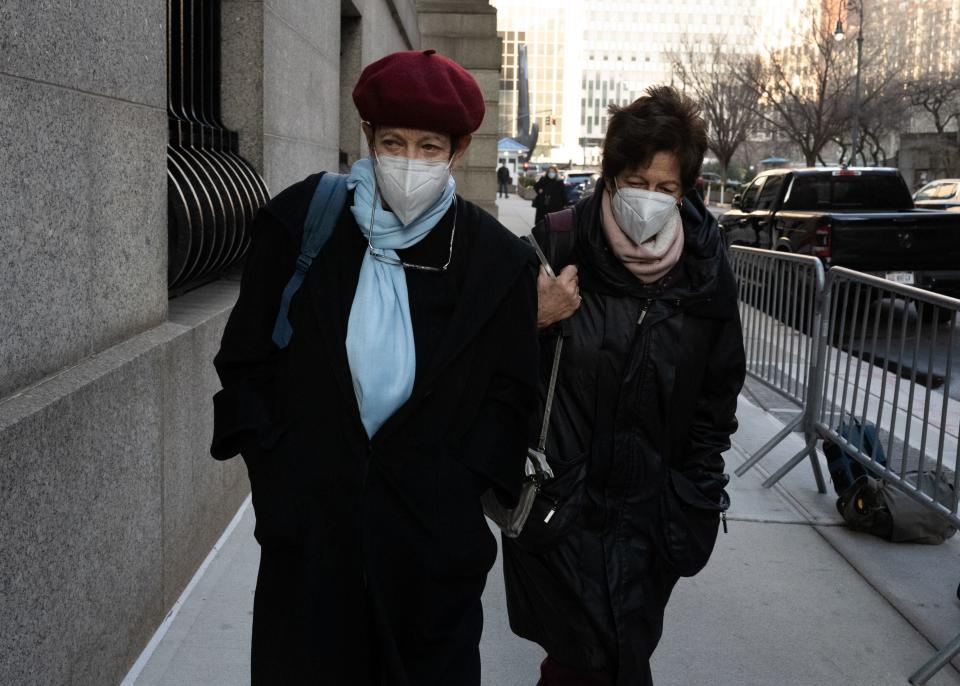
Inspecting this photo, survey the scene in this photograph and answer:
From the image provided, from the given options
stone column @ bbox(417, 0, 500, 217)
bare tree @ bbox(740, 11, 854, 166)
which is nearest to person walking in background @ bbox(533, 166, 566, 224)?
stone column @ bbox(417, 0, 500, 217)

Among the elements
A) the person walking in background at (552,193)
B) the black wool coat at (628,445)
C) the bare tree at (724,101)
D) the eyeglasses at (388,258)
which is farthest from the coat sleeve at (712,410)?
the bare tree at (724,101)

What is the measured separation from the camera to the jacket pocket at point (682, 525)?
288 centimetres

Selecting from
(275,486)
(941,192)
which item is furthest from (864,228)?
(941,192)

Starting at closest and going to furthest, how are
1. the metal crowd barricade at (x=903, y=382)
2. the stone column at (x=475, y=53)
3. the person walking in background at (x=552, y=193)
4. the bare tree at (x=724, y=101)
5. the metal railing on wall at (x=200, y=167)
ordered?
the metal crowd barricade at (x=903, y=382) < the metal railing on wall at (x=200, y=167) < the person walking in background at (x=552, y=193) < the stone column at (x=475, y=53) < the bare tree at (x=724, y=101)

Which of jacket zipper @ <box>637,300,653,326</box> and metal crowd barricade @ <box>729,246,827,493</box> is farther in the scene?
metal crowd barricade @ <box>729,246,827,493</box>

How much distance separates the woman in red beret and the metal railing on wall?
231 cm

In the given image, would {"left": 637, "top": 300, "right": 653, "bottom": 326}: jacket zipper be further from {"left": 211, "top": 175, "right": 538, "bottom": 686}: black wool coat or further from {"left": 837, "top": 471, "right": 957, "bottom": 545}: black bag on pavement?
{"left": 837, "top": 471, "right": 957, "bottom": 545}: black bag on pavement

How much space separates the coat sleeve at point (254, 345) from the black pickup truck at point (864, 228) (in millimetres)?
10812

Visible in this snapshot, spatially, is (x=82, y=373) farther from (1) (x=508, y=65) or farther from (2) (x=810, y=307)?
(1) (x=508, y=65)

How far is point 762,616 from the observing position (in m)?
4.43

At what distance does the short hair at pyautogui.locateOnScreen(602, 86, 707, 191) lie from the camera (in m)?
2.83

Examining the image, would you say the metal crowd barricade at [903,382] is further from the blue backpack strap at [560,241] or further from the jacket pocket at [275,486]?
the jacket pocket at [275,486]

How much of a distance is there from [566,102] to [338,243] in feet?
590

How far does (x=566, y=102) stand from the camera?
582ft
